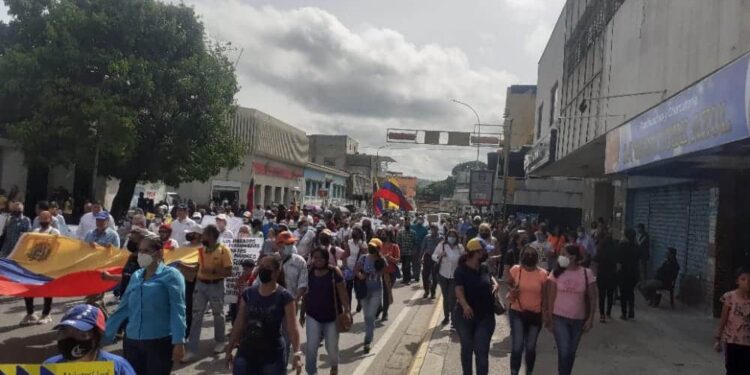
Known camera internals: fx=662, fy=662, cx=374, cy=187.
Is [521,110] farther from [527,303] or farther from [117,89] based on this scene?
[527,303]

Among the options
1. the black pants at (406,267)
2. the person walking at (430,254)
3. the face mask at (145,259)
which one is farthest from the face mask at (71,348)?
the black pants at (406,267)

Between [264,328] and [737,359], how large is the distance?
5025 mm

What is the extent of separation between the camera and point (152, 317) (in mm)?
5105

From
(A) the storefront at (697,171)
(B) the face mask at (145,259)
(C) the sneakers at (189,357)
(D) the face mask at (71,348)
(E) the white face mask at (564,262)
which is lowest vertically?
(C) the sneakers at (189,357)

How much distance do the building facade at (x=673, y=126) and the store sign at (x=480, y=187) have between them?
16.5 m

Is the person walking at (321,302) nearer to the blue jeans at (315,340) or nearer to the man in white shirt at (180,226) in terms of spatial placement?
the blue jeans at (315,340)

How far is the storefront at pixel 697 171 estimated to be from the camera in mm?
7875

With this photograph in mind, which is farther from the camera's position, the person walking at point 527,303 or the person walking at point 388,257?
the person walking at point 388,257

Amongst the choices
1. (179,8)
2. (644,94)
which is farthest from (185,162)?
(644,94)

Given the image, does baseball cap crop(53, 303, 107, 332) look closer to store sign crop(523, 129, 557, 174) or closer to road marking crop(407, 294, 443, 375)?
road marking crop(407, 294, 443, 375)

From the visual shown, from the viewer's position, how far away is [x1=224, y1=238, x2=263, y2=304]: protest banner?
356 inches

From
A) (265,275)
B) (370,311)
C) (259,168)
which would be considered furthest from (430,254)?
(259,168)

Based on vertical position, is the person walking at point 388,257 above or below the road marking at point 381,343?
above

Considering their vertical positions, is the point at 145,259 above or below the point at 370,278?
above
